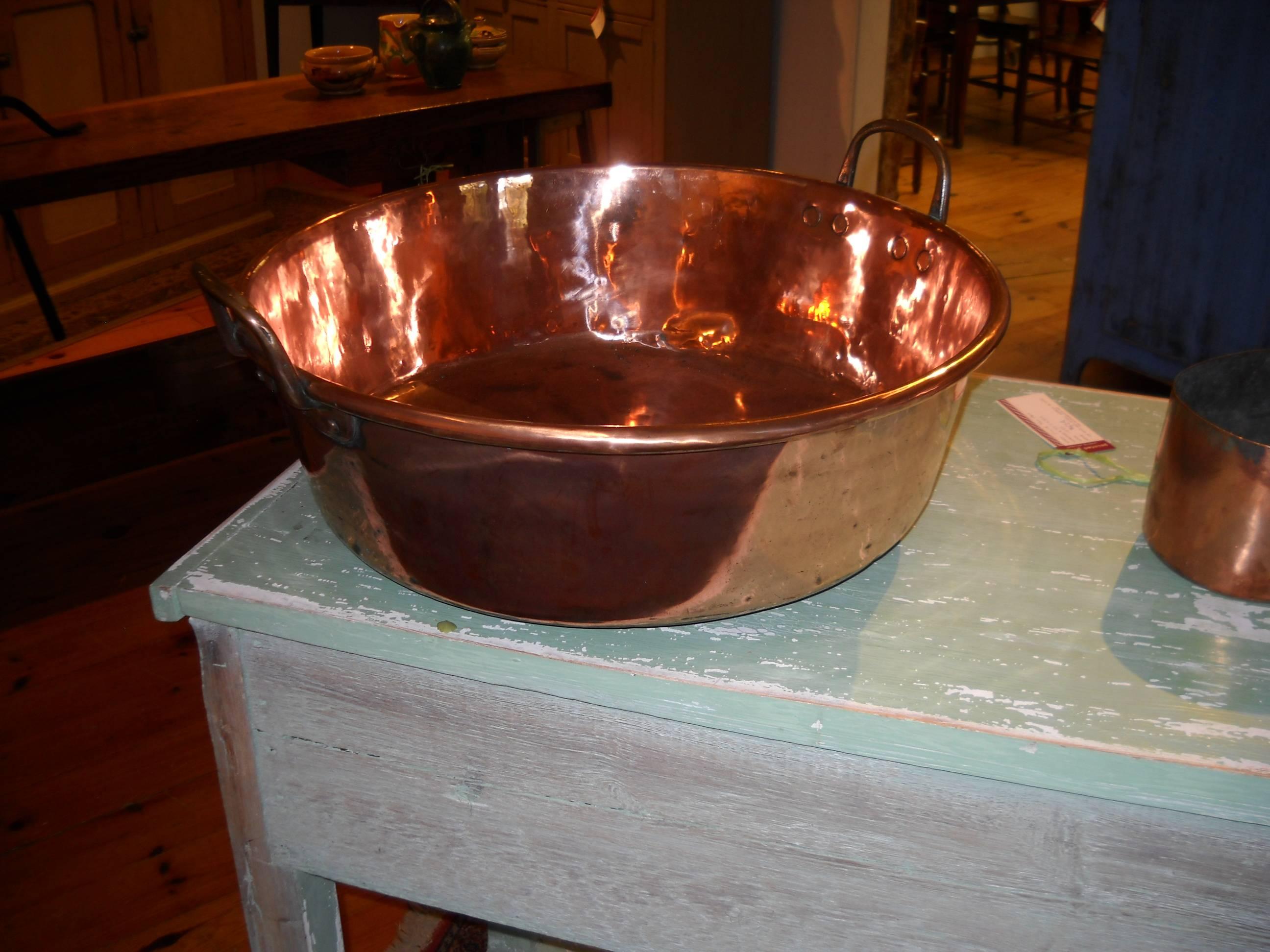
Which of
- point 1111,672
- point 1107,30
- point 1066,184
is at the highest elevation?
point 1107,30

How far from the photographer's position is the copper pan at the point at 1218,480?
60 cm

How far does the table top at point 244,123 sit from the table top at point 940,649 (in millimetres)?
1199

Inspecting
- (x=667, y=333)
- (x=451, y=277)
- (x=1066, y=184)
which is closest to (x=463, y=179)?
(x=451, y=277)

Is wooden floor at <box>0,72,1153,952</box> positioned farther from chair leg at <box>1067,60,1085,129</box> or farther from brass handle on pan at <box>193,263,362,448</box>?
chair leg at <box>1067,60,1085,129</box>

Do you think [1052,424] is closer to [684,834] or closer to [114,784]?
[684,834]

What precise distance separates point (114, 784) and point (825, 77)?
2.43 metres

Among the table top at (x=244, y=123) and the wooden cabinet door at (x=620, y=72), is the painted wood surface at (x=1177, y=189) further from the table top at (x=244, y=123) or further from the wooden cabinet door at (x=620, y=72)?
the wooden cabinet door at (x=620, y=72)

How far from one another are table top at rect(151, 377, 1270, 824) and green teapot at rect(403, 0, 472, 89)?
1.64 metres

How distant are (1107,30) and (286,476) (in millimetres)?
1715

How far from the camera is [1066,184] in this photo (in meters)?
3.63

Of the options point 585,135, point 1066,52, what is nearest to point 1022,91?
point 1066,52

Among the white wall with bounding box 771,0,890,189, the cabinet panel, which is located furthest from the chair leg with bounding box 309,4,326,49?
the white wall with bounding box 771,0,890,189

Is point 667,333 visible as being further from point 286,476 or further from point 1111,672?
point 1111,672

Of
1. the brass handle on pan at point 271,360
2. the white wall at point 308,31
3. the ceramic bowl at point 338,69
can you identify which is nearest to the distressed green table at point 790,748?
the brass handle on pan at point 271,360
